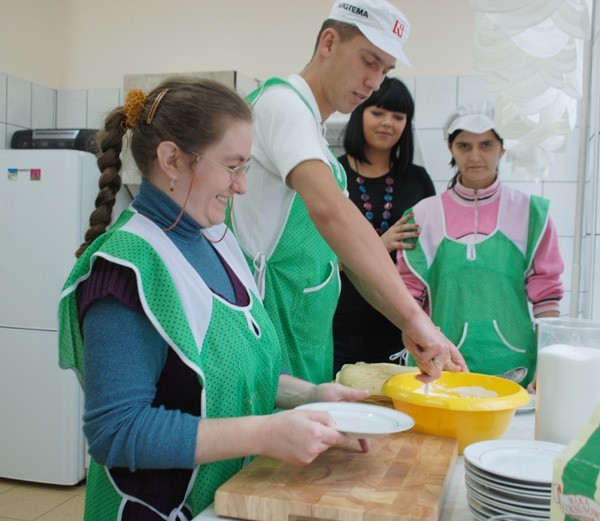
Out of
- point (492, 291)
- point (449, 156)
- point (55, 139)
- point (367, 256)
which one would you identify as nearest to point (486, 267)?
point (492, 291)

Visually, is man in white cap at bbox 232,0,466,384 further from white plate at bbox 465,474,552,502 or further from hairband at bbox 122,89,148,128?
white plate at bbox 465,474,552,502

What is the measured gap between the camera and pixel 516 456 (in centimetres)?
93

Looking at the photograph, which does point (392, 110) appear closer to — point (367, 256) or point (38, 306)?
point (367, 256)

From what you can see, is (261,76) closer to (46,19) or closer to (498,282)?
(46,19)

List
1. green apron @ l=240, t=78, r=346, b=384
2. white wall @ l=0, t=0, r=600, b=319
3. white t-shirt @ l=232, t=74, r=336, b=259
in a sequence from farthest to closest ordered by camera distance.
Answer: white wall @ l=0, t=0, r=600, b=319, green apron @ l=240, t=78, r=346, b=384, white t-shirt @ l=232, t=74, r=336, b=259

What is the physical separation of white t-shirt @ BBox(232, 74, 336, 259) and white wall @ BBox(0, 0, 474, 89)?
2.03 m

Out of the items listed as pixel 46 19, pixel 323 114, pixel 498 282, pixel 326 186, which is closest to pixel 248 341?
pixel 326 186

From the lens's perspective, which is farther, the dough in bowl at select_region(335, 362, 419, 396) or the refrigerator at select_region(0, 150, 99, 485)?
the refrigerator at select_region(0, 150, 99, 485)

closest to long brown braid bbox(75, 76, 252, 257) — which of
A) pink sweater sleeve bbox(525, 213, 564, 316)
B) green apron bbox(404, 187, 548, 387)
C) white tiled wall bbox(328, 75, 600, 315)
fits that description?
green apron bbox(404, 187, 548, 387)

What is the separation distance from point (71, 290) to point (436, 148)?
2671 millimetres

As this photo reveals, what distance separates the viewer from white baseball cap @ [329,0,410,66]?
57.0 inches

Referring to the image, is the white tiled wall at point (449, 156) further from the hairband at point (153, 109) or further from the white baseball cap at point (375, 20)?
the hairband at point (153, 109)

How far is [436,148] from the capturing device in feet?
11.1

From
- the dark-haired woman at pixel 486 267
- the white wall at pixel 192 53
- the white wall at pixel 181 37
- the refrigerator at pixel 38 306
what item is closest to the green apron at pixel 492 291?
the dark-haired woman at pixel 486 267
